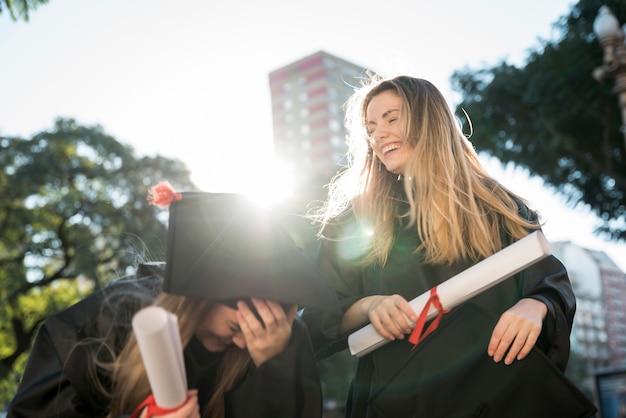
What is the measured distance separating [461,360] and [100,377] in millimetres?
1104

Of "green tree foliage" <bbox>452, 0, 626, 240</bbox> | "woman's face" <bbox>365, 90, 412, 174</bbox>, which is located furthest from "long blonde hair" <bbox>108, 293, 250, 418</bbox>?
"green tree foliage" <bbox>452, 0, 626, 240</bbox>

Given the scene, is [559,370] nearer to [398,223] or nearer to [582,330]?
[398,223]

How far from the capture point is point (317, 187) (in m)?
21.2

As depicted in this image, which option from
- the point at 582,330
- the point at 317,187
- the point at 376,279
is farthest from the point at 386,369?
the point at 582,330

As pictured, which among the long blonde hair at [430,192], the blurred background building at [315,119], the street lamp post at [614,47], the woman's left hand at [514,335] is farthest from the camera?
the blurred background building at [315,119]

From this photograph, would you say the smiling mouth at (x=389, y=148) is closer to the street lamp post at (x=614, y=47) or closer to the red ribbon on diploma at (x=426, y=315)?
the red ribbon on diploma at (x=426, y=315)

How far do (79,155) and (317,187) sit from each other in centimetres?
791

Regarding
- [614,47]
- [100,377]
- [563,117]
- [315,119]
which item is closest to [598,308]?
[315,119]

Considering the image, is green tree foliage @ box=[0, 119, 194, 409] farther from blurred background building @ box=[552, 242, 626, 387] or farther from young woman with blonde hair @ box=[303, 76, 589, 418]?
blurred background building @ box=[552, 242, 626, 387]

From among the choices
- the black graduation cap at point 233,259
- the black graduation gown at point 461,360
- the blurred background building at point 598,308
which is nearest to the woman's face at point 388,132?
the black graduation gown at point 461,360

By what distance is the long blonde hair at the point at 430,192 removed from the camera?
2162 millimetres

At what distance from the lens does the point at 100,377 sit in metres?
1.79

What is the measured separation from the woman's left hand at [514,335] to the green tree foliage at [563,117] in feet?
33.2

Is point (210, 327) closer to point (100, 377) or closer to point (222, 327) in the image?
point (222, 327)
